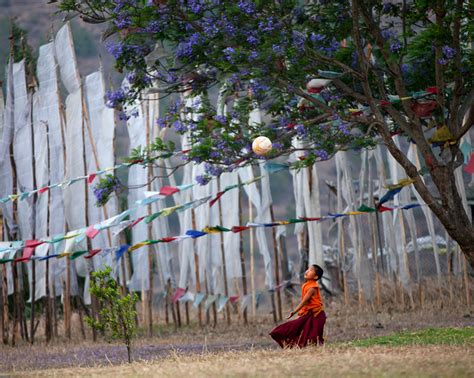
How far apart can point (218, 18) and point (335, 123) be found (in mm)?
1899

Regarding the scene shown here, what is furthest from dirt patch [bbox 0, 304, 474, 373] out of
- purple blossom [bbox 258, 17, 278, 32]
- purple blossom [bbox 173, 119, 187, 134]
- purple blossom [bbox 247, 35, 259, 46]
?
purple blossom [bbox 258, 17, 278, 32]

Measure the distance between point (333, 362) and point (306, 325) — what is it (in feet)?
7.88

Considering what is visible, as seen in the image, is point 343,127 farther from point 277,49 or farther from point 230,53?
point 230,53

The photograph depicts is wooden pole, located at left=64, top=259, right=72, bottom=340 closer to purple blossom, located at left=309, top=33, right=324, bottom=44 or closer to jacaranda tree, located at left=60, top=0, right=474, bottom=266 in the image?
jacaranda tree, located at left=60, top=0, right=474, bottom=266

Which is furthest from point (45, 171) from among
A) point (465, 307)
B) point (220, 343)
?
point (465, 307)

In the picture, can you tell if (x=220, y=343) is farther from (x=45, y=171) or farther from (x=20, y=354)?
(x=45, y=171)

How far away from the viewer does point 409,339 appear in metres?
10.3

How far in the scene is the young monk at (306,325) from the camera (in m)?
10.1

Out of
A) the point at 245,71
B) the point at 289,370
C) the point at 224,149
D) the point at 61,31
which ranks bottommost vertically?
the point at 289,370

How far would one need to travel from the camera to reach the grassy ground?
720 centimetres

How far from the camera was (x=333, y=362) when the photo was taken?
25.5 feet

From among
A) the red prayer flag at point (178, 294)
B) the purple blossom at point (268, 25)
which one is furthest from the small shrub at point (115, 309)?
the red prayer flag at point (178, 294)

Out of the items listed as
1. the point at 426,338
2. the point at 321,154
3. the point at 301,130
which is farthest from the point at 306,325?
the point at 301,130

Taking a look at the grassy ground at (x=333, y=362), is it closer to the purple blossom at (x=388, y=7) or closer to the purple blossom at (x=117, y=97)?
the purple blossom at (x=117, y=97)
